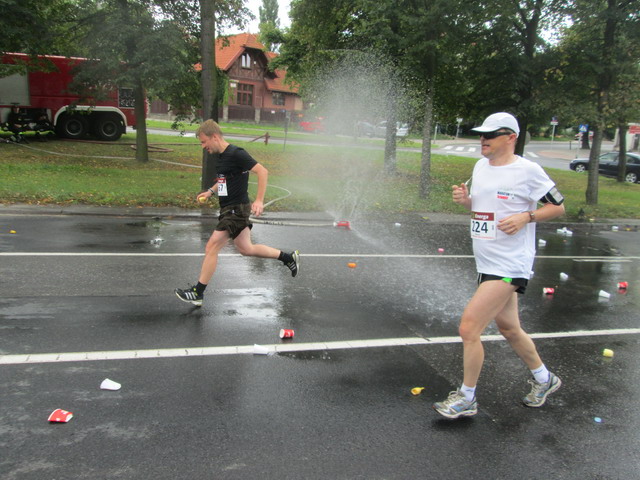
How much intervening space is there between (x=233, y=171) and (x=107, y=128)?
2078 centimetres

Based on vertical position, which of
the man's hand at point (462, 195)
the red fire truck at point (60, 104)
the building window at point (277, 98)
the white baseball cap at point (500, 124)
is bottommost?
the man's hand at point (462, 195)

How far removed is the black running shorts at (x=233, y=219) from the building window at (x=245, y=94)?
54.4 metres

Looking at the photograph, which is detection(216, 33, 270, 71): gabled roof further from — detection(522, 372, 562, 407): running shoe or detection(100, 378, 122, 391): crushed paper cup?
detection(522, 372, 562, 407): running shoe

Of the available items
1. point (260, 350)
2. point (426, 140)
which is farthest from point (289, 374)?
point (426, 140)

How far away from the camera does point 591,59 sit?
1434cm

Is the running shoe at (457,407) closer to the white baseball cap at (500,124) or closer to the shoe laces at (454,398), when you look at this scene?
the shoe laces at (454,398)

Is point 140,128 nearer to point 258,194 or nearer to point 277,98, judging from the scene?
point 258,194

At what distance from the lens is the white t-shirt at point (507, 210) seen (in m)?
3.43

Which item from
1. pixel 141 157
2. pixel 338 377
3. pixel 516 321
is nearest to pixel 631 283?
pixel 516 321

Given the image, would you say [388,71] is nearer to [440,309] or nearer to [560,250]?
[560,250]

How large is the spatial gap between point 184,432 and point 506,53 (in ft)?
50.3

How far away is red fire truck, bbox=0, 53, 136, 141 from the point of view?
859 inches

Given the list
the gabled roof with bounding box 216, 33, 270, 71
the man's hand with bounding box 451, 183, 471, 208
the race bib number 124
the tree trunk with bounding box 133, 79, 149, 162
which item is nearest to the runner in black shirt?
the man's hand with bounding box 451, 183, 471, 208

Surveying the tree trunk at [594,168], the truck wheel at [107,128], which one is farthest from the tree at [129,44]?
the tree trunk at [594,168]
